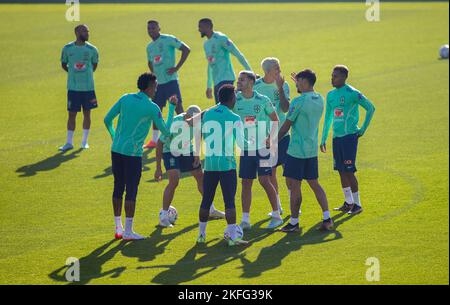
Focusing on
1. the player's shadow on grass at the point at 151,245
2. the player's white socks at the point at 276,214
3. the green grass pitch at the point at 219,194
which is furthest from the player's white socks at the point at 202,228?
the player's white socks at the point at 276,214

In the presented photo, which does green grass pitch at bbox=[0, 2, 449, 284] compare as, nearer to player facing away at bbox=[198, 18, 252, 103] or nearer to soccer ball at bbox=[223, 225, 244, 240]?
soccer ball at bbox=[223, 225, 244, 240]

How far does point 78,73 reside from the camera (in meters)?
20.6

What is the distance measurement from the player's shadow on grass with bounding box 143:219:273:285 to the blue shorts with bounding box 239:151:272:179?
91 cm

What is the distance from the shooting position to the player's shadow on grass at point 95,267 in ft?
40.8

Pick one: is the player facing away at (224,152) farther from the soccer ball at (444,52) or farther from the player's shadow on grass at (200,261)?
the soccer ball at (444,52)

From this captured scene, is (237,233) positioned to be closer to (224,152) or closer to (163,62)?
(224,152)

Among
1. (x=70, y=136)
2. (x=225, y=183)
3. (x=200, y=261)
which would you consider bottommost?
(x=200, y=261)

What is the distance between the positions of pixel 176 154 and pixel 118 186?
1.12 m

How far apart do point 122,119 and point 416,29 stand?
26.7 metres

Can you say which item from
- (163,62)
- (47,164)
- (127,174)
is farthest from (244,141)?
(163,62)

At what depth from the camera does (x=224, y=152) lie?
13539 millimetres

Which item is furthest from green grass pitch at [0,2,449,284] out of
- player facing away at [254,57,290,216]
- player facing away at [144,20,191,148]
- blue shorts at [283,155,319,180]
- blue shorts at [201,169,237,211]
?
player facing away at [144,20,191,148]

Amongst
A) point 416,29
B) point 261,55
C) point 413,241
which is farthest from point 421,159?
point 416,29

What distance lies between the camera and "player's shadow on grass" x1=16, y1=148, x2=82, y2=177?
1869 centimetres
